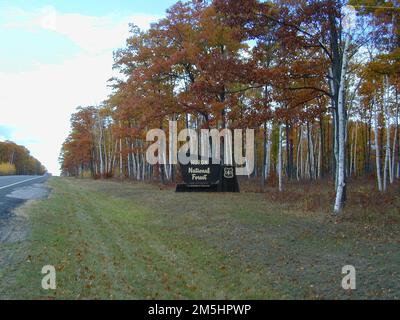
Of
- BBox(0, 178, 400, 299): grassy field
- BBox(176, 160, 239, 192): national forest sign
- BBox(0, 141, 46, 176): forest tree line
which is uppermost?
BBox(0, 141, 46, 176): forest tree line

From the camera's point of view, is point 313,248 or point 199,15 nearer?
point 313,248

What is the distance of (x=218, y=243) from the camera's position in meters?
9.06

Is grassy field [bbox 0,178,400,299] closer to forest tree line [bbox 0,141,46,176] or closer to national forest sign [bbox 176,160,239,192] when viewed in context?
national forest sign [bbox 176,160,239,192]

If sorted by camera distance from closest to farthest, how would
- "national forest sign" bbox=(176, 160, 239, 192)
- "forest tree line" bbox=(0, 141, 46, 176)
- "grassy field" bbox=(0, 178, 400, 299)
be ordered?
"grassy field" bbox=(0, 178, 400, 299) → "national forest sign" bbox=(176, 160, 239, 192) → "forest tree line" bbox=(0, 141, 46, 176)

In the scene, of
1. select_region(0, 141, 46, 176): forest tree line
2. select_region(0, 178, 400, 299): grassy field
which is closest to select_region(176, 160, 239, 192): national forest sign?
select_region(0, 178, 400, 299): grassy field

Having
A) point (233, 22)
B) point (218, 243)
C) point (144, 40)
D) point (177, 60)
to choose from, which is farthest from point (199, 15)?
point (218, 243)

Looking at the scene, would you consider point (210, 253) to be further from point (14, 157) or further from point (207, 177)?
point (14, 157)

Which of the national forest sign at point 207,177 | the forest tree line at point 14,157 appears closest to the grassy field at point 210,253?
the national forest sign at point 207,177

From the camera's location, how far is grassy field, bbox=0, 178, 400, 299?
5910mm

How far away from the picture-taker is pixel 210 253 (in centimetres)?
830

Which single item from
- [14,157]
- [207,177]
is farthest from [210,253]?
[14,157]
